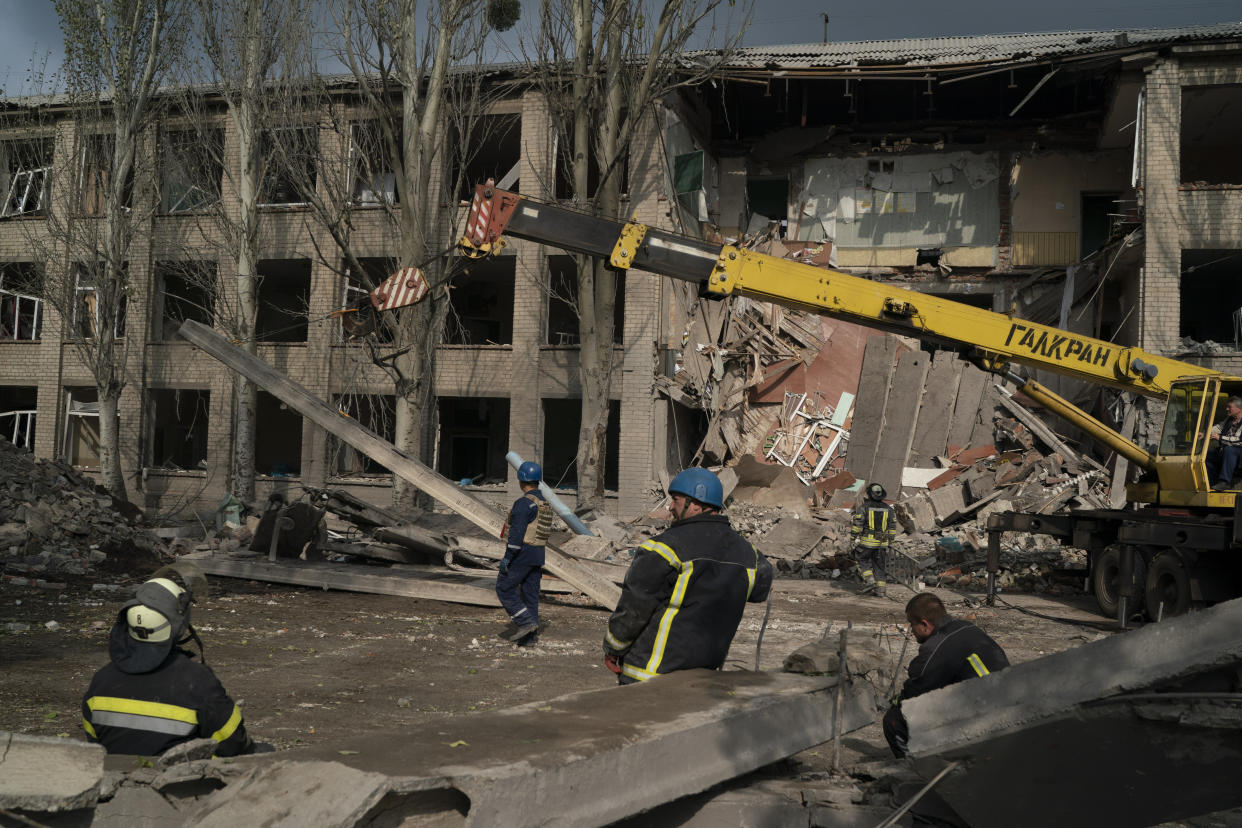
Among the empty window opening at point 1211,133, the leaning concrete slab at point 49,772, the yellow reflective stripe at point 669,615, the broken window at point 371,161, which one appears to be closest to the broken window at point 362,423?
the broken window at point 371,161

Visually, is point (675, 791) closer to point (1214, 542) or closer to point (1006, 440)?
point (1214, 542)

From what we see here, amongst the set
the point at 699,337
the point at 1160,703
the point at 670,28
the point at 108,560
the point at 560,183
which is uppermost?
the point at 670,28

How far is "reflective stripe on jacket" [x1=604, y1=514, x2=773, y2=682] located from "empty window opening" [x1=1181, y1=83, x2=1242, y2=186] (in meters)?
20.2

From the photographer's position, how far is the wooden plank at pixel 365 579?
11664mm

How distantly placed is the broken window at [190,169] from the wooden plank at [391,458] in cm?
1382

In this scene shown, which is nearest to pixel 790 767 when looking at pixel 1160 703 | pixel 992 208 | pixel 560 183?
pixel 1160 703

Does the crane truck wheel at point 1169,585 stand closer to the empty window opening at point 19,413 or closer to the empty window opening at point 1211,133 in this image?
the empty window opening at point 1211,133

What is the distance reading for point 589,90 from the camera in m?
19.1

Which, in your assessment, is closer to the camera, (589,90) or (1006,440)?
(589,90)

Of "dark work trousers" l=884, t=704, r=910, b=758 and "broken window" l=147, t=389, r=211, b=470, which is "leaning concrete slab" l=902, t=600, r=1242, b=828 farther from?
"broken window" l=147, t=389, r=211, b=470

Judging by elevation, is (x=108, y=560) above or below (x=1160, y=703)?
below

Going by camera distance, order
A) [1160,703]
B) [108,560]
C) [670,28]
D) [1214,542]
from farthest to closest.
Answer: [670,28] → [108,560] → [1214,542] → [1160,703]

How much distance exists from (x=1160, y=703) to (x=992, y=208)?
24232mm

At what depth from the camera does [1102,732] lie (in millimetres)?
3521
